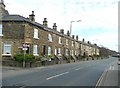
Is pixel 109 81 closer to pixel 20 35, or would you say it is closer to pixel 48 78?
pixel 48 78

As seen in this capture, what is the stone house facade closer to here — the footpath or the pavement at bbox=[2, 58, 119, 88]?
the pavement at bbox=[2, 58, 119, 88]

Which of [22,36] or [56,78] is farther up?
[22,36]

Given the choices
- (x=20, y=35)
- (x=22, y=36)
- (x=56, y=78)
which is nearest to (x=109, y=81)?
(x=56, y=78)

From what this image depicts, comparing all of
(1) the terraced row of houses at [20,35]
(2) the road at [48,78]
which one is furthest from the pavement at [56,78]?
(1) the terraced row of houses at [20,35]

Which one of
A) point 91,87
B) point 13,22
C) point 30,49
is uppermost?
point 13,22

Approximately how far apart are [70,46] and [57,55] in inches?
604

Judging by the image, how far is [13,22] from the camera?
1756 inches

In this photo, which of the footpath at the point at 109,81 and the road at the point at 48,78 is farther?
the road at the point at 48,78

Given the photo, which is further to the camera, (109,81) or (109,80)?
(109,80)

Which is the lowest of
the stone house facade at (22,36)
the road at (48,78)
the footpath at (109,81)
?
the footpath at (109,81)

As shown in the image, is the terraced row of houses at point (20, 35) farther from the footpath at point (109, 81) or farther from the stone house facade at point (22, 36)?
the footpath at point (109, 81)

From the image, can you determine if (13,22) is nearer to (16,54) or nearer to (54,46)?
(16,54)

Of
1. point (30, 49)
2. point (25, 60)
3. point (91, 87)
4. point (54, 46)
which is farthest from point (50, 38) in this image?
point (91, 87)

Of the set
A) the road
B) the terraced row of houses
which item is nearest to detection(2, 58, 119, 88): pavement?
the road
